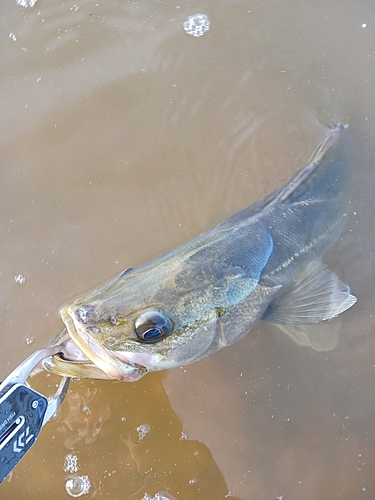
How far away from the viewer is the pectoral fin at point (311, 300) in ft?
10.9

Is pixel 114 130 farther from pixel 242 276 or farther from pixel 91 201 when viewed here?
pixel 242 276

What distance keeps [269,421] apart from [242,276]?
4.42 ft

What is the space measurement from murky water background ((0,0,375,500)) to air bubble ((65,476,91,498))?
3 centimetres

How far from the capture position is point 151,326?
2.46 metres

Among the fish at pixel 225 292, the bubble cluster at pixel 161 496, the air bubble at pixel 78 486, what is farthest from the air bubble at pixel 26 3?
the bubble cluster at pixel 161 496

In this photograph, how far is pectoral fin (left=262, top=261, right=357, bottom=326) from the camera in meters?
3.33

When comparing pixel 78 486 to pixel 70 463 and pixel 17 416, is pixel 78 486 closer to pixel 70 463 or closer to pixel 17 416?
pixel 70 463

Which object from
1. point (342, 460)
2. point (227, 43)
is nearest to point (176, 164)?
point (227, 43)

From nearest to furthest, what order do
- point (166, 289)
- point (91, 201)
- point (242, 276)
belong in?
point (166, 289), point (242, 276), point (91, 201)

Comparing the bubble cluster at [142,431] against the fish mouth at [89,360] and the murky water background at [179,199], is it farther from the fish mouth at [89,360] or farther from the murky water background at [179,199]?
the fish mouth at [89,360]

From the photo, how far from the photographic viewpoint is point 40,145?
13.2 ft

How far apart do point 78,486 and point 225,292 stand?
6.31 ft

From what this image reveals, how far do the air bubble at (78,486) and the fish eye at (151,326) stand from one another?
1606mm

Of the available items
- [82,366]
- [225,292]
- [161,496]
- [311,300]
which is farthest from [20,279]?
[311,300]
